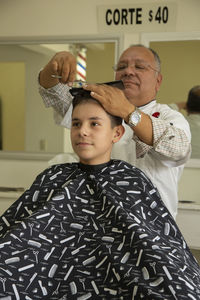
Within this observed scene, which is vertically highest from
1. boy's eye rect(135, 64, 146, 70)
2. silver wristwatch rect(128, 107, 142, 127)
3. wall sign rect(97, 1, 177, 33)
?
wall sign rect(97, 1, 177, 33)

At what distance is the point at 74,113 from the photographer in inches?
55.9

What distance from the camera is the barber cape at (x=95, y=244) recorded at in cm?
101

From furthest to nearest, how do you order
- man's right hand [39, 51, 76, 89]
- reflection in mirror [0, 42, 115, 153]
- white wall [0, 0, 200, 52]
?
reflection in mirror [0, 42, 115, 153], white wall [0, 0, 200, 52], man's right hand [39, 51, 76, 89]

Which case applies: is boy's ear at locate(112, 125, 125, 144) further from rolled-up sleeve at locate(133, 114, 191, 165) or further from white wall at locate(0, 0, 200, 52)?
white wall at locate(0, 0, 200, 52)

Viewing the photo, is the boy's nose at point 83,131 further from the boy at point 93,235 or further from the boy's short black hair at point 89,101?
the boy's short black hair at point 89,101

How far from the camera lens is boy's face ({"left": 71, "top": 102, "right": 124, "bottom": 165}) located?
137 centimetres

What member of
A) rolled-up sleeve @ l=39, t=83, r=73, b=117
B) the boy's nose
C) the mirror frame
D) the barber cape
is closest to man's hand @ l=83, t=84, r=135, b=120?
the boy's nose

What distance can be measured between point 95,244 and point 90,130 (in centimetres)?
44

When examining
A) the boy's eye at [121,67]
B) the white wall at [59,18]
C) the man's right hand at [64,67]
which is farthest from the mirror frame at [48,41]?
the man's right hand at [64,67]

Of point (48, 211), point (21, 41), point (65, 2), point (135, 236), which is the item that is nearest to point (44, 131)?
point (21, 41)

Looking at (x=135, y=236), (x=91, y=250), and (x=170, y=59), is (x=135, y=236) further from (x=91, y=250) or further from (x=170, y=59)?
(x=170, y=59)

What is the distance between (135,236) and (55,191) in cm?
41

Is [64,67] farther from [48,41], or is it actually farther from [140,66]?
[48,41]

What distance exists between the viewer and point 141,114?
1329 millimetres
